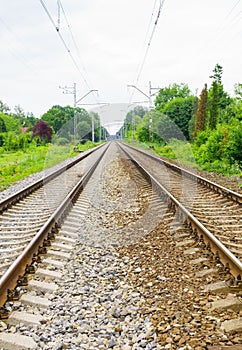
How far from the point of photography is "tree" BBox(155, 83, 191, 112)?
79.4m

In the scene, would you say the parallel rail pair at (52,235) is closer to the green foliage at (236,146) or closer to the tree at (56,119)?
the green foliage at (236,146)

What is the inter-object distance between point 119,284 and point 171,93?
258 ft

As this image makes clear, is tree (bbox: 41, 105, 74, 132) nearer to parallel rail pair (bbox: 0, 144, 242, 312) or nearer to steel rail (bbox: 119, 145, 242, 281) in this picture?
parallel rail pair (bbox: 0, 144, 242, 312)

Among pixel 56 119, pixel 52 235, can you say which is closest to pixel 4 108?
pixel 56 119

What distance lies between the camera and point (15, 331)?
3316 mm

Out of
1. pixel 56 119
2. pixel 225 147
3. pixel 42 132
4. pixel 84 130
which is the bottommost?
pixel 225 147

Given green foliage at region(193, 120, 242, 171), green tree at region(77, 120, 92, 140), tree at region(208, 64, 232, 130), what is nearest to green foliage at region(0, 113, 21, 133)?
green tree at region(77, 120, 92, 140)

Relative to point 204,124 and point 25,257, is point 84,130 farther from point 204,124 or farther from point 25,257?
point 25,257

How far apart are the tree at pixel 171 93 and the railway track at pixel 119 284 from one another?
71.7 m

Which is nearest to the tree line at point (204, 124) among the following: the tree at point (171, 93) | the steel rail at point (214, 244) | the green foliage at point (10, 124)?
the tree at point (171, 93)

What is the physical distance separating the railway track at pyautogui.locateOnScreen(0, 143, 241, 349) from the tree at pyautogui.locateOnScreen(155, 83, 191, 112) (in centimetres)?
7168

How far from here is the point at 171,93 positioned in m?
80.3

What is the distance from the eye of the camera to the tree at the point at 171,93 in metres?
79.4

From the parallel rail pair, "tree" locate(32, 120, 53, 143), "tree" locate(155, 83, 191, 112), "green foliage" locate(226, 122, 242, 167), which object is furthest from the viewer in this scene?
"tree" locate(155, 83, 191, 112)
